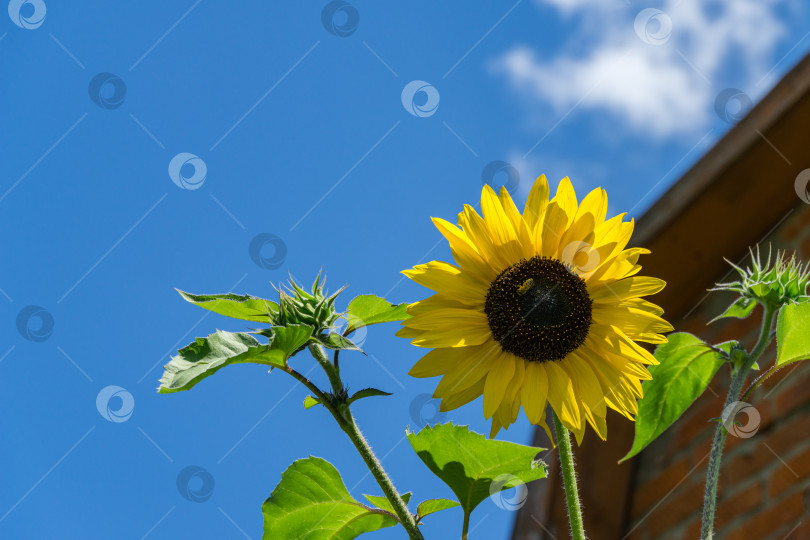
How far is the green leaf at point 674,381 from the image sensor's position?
1.23 m

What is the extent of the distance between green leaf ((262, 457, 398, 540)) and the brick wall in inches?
73.0

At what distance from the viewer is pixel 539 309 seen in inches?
51.3

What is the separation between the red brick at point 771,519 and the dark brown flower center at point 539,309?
162 centimetres

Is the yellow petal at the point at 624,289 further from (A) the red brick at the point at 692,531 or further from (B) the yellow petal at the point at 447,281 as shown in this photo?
(A) the red brick at the point at 692,531

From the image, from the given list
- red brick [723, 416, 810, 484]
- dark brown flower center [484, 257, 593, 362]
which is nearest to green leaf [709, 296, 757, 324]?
dark brown flower center [484, 257, 593, 362]

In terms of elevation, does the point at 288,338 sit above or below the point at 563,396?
below

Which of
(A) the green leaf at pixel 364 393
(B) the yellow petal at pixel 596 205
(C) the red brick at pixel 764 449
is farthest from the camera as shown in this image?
(C) the red brick at pixel 764 449

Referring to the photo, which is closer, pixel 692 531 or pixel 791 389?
pixel 791 389

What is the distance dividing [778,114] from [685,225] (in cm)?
51

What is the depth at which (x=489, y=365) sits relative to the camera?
50.5 inches

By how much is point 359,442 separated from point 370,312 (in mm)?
190

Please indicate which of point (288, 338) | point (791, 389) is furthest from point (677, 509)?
point (288, 338)

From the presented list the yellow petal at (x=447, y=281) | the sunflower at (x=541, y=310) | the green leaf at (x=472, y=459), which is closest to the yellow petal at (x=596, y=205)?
the sunflower at (x=541, y=310)

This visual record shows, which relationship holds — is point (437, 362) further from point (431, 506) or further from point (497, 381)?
point (431, 506)
